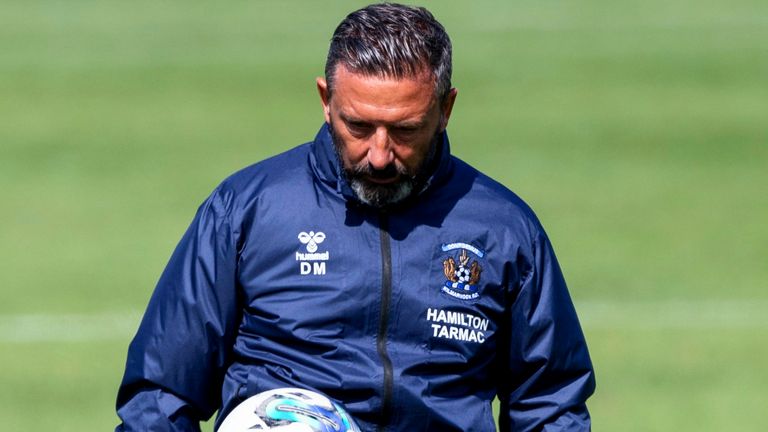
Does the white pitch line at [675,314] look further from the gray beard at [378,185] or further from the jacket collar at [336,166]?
the gray beard at [378,185]

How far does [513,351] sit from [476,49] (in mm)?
15495

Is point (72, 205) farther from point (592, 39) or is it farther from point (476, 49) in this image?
point (592, 39)

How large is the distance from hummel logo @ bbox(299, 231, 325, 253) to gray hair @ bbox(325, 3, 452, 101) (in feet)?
1.41

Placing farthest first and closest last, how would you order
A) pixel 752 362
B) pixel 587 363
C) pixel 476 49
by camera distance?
pixel 476 49 < pixel 752 362 < pixel 587 363

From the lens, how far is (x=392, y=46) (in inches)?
189

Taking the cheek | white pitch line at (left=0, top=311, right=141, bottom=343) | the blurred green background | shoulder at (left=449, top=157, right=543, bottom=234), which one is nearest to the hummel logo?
the cheek

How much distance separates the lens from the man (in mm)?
4840

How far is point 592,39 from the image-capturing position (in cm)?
2086

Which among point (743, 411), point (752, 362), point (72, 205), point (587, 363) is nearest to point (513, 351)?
point (587, 363)

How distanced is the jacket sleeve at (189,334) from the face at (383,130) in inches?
16.4

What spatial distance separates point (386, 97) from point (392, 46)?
0.50ft

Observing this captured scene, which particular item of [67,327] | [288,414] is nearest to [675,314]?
[67,327]

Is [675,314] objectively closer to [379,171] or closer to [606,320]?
[606,320]

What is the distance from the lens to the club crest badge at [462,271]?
496 cm
